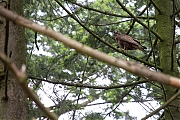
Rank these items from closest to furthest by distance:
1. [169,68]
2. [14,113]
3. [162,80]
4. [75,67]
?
[162,80], [14,113], [169,68], [75,67]

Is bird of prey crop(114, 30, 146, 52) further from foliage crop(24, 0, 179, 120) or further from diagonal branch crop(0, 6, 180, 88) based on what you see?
diagonal branch crop(0, 6, 180, 88)

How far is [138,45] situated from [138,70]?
2.84 m

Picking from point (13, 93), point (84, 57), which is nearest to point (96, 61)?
point (84, 57)

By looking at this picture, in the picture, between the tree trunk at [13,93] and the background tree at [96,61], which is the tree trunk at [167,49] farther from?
the tree trunk at [13,93]

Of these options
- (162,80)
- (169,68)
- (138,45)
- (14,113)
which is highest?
(138,45)

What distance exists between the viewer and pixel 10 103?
1.81 meters

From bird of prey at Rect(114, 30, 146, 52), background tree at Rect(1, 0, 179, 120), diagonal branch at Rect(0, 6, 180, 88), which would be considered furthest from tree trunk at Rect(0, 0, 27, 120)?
bird of prey at Rect(114, 30, 146, 52)

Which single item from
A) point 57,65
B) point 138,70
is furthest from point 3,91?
point 57,65

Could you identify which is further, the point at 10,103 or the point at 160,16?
the point at 160,16

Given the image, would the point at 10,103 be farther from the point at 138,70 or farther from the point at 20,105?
the point at 138,70

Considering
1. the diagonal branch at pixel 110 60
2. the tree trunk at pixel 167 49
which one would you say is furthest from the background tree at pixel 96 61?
the diagonal branch at pixel 110 60

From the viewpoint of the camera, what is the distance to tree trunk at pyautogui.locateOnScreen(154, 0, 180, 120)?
273 cm

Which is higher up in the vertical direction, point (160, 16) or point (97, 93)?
point (97, 93)

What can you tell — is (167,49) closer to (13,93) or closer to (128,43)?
(128,43)
